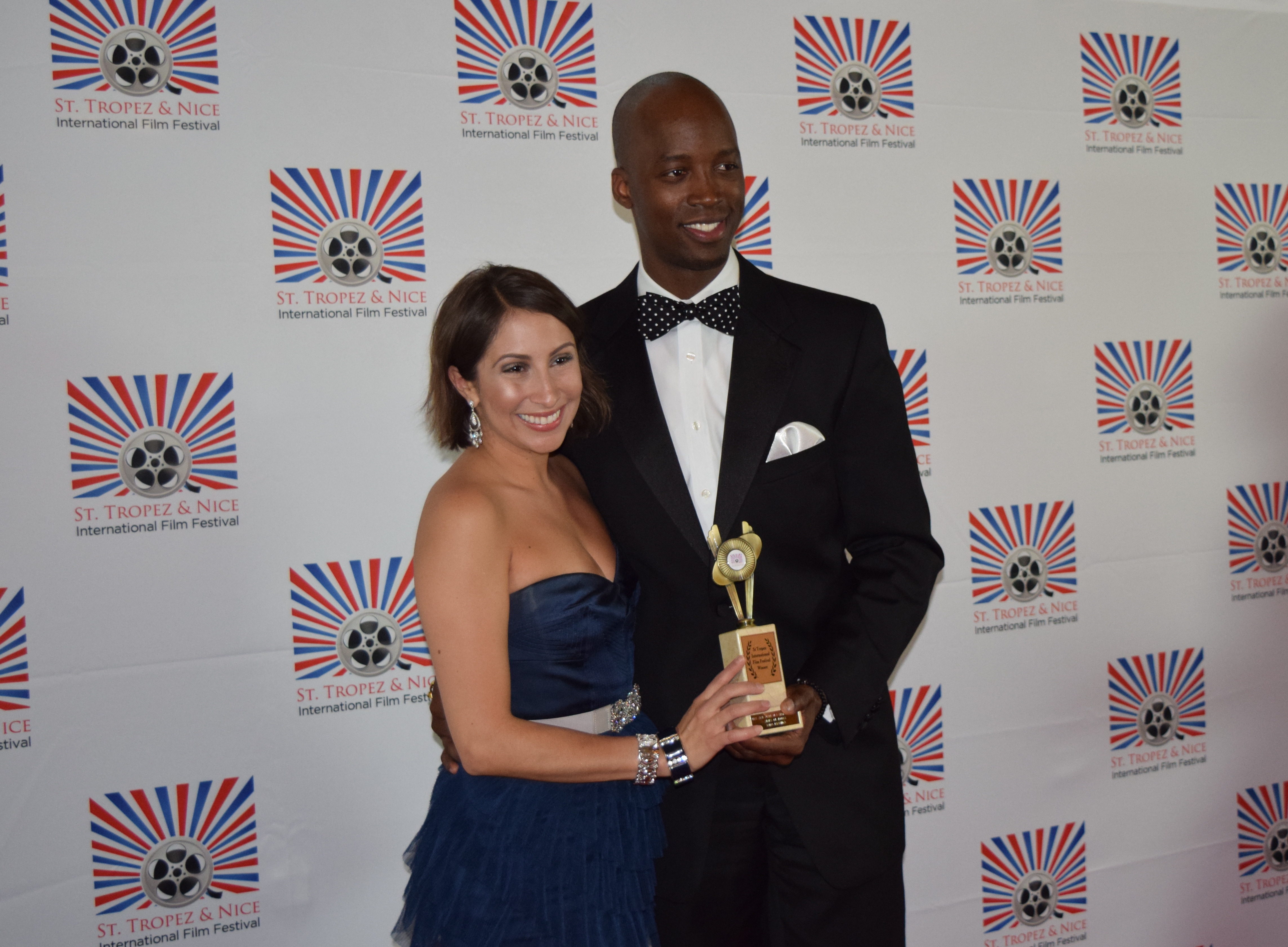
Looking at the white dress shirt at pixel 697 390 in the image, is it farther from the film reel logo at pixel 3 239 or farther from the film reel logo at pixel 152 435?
the film reel logo at pixel 3 239

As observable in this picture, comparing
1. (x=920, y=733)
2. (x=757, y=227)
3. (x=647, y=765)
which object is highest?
(x=757, y=227)

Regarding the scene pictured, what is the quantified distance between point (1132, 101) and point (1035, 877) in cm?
242

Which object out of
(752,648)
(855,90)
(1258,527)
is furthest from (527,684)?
(1258,527)

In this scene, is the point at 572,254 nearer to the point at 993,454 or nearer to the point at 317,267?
the point at 317,267

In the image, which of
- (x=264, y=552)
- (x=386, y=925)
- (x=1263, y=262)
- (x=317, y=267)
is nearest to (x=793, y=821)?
(x=386, y=925)

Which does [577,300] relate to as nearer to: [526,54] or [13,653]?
[526,54]

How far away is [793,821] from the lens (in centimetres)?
156

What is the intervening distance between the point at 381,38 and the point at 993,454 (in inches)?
80.2

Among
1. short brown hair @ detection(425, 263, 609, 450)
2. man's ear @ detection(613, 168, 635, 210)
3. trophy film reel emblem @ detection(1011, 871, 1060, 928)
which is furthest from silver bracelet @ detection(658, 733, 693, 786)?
trophy film reel emblem @ detection(1011, 871, 1060, 928)

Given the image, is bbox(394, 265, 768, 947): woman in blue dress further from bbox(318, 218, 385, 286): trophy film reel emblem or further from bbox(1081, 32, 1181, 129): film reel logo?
bbox(1081, 32, 1181, 129): film reel logo

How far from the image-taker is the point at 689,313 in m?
1.69

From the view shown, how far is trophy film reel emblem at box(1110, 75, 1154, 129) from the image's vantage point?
9.20ft

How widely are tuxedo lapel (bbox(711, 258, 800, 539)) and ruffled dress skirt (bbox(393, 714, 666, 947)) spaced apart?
47cm

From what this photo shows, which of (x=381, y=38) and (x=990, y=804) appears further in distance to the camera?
(x=990, y=804)
